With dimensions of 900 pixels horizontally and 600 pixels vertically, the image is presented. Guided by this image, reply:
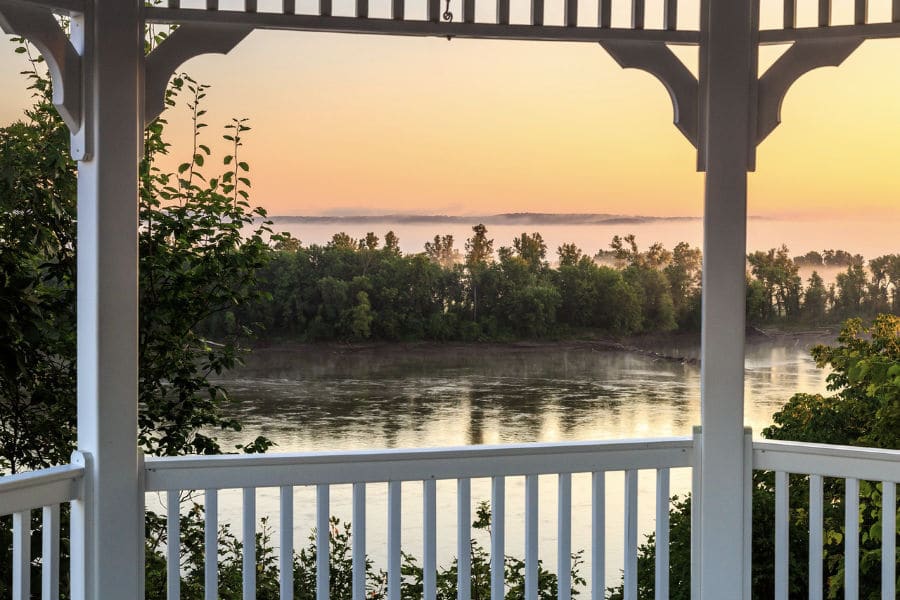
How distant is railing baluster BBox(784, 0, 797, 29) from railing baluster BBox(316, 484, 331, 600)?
6.12 feet

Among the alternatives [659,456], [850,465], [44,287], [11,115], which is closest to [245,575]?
[659,456]

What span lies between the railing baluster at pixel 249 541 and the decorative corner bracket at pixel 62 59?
100 cm

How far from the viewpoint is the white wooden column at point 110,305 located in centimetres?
256

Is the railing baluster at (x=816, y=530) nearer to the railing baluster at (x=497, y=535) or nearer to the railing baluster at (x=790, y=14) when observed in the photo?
the railing baluster at (x=497, y=535)

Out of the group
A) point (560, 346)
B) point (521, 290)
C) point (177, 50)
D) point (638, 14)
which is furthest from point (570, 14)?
point (560, 346)

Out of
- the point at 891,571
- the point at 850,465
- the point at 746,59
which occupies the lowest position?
the point at 891,571

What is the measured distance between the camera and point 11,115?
630 centimetres

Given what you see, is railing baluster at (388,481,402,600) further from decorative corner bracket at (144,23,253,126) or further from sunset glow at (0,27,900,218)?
sunset glow at (0,27,900,218)

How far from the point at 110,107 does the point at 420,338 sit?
5240 mm

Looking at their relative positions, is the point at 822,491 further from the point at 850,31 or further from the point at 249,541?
→ the point at 249,541

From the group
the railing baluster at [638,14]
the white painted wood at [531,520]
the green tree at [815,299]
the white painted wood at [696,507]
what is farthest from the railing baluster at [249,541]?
the green tree at [815,299]

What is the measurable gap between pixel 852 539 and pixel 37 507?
2.22 metres

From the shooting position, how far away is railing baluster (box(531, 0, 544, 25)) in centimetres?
281

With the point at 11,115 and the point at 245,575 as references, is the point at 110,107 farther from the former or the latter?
the point at 11,115
